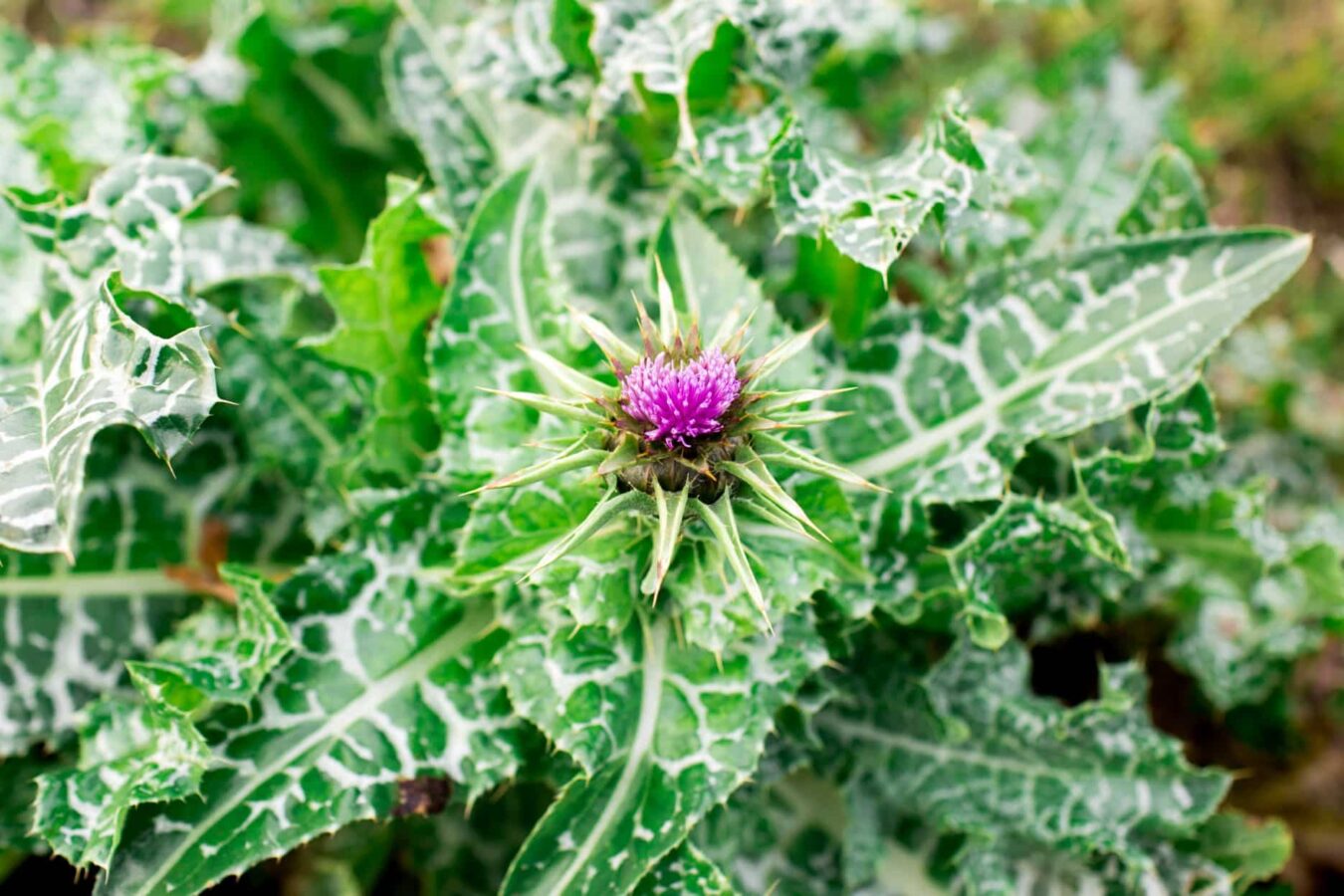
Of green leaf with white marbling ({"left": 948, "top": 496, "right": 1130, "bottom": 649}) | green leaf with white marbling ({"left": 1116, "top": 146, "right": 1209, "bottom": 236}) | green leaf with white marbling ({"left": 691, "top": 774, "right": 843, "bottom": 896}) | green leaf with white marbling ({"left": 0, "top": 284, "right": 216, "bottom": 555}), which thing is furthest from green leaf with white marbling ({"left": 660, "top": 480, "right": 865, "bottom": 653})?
green leaf with white marbling ({"left": 1116, "top": 146, "right": 1209, "bottom": 236})

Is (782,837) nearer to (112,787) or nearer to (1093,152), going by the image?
(112,787)

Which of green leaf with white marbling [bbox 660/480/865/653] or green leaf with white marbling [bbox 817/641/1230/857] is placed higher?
green leaf with white marbling [bbox 660/480/865/653]

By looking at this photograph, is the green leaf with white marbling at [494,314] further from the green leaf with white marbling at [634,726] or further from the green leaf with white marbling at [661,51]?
the green leaf with white marbling at [634,726]

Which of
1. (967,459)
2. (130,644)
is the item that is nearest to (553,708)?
(967,459)

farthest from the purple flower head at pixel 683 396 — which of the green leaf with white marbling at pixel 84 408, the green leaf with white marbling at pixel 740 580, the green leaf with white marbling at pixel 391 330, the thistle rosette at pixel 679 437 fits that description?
the green leaf with white marbling at pixel 391 330

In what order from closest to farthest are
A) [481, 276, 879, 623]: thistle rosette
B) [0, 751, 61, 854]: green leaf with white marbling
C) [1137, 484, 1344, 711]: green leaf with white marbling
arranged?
[481, 276, 879, 623]: thistle rosette → [0, 751, 61, 854]: green leaf with white marbling → [1137, 484, 1344, 711]: green leaf with white marbling

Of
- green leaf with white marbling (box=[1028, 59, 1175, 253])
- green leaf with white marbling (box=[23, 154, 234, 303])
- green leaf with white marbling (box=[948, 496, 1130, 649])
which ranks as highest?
green leaf with white marbling (box=[1028, 59, 1175, 253])

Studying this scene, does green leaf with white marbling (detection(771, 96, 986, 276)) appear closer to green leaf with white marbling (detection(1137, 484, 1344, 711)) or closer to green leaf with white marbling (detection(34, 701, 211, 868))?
green leaf with white marbling (detection(1137, 484, 1344, 711))

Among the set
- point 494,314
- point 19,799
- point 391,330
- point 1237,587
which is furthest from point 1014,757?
point 19,799
